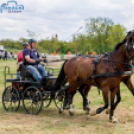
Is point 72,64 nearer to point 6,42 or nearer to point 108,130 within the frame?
point 108,130

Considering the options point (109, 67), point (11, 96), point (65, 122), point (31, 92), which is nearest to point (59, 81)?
point (31, 92)

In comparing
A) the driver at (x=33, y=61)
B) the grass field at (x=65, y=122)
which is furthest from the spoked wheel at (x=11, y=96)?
the driver at (x=33, y=61)

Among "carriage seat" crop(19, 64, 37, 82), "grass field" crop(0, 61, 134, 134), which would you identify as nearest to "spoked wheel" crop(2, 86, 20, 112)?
"grass field" crop(0, 61, 134, 134)

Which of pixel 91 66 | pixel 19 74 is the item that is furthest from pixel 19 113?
pixel 91 66

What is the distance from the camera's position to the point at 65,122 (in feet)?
18.0

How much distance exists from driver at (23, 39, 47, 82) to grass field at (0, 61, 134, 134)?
104 centimetres

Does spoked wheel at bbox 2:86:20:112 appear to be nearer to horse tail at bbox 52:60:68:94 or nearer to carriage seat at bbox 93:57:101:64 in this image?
horse tail at bbox 52:60:68:94

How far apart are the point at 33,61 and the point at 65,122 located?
1.84 meters

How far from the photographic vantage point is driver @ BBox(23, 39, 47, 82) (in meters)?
6.37

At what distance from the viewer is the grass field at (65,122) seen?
187 inches

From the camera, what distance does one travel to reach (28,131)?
475 cm

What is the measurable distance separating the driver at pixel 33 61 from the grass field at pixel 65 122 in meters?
1.04

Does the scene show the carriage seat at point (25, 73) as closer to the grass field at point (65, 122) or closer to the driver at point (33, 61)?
the driver at point (33, 61)

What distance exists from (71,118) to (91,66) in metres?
1.38
